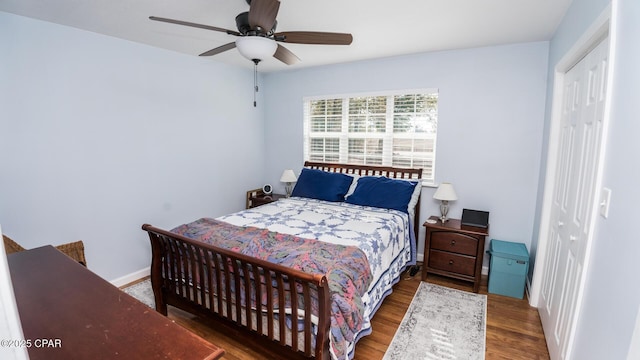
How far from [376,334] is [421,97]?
258 centimetres

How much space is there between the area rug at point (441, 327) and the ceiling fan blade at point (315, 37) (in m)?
2.22

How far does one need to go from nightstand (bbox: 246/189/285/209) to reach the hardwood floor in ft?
5.89

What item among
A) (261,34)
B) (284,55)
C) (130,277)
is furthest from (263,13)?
(130,277)

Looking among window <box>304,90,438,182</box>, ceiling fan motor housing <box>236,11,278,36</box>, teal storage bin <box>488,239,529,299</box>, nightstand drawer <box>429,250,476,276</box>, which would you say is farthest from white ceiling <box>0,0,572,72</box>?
nightstand drawer <box>429,250,476,276</box>

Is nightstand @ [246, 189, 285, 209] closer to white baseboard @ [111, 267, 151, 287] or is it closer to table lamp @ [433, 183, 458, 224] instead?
white baseboard @ [111, 267, 151, 287]

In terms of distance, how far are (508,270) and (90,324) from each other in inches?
125

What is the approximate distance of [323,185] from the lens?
12.3 ft

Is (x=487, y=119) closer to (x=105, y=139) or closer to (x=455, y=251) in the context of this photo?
(x=455, y=251)

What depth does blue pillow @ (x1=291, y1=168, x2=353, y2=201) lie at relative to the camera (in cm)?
366

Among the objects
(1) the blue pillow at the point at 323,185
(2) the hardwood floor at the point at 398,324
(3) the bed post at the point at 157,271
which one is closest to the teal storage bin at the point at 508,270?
(2) the hardwood floor at the point at 398,324

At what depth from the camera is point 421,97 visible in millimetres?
3525

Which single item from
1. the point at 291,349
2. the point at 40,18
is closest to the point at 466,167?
the point at 291,349

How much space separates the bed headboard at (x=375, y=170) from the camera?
3578mm

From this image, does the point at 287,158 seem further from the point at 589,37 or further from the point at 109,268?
the point at 589,37
